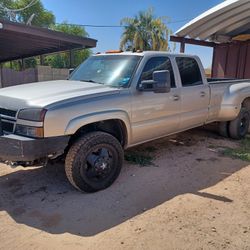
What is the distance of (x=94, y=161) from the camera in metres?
4.14

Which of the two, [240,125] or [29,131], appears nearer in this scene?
[29,131]

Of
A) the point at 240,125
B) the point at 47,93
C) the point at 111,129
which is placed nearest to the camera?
the point at 47,93

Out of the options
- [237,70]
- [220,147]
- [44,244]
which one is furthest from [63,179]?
[237,70]

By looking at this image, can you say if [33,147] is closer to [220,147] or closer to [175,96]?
[175,96]

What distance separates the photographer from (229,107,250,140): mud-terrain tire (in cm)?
704

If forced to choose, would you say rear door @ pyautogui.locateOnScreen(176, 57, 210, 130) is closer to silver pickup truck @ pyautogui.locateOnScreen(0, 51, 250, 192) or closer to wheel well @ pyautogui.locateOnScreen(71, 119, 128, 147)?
silver pickup truck @ pyautogui.locateOnScreen(0, 51, 250, 192)

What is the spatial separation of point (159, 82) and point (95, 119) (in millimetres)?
1168

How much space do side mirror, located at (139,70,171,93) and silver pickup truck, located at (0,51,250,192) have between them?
15mm

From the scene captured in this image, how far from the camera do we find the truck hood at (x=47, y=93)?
374 cm

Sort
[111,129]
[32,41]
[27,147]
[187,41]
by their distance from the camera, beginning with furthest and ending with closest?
[32,41]
[187,41]
[111,129]
[27,147]

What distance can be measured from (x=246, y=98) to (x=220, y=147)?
1.58m

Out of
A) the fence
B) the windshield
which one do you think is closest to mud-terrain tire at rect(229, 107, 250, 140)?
the windshield

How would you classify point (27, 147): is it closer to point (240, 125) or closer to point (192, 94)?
point (192, 94)

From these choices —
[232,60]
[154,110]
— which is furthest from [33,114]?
[232,60]
